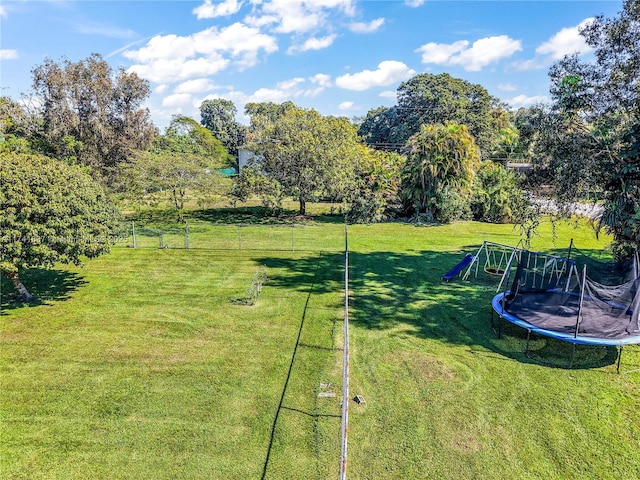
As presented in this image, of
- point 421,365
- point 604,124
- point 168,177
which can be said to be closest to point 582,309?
point 421,365

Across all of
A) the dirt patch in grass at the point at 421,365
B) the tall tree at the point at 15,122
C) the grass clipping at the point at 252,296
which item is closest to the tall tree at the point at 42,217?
the grass clipping at the point at 252,296

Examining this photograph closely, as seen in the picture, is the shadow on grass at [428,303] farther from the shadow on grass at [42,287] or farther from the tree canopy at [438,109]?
the tree canopy at [438,109]

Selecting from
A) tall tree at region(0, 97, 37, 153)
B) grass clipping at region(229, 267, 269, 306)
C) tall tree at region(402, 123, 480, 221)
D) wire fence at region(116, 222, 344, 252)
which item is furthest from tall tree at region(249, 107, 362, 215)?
grass clipping at region(229, 267, 269, 306)

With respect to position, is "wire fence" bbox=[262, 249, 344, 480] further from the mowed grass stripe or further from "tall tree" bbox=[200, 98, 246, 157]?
"tall tree" bbox=[200, 98, 246, 157]

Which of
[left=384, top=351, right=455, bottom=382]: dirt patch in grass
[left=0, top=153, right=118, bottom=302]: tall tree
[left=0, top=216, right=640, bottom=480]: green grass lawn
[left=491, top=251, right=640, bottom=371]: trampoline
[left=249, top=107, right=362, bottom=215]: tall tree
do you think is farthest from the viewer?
[left=249, top=107, right=362, bottom=215]: tall tree

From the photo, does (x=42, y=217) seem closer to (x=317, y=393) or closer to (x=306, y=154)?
(x=317, y=393)

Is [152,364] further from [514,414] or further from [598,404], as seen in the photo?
[598,404]

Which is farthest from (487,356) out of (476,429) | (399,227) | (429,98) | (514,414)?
(429,98)

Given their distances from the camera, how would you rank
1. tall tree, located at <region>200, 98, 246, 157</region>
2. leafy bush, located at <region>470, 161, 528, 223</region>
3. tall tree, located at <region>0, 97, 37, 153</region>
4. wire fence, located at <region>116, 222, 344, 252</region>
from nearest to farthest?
1. wire fence, located at <region>116, 222, 344, 252</region>
2. tall tree, located at <region>0, 97, 37, 153</region>
3. leafy bush, located at <region>470, 161, 528, 223</region>
4. tall tree, located at <region>200, 98, 246, 157</region>
